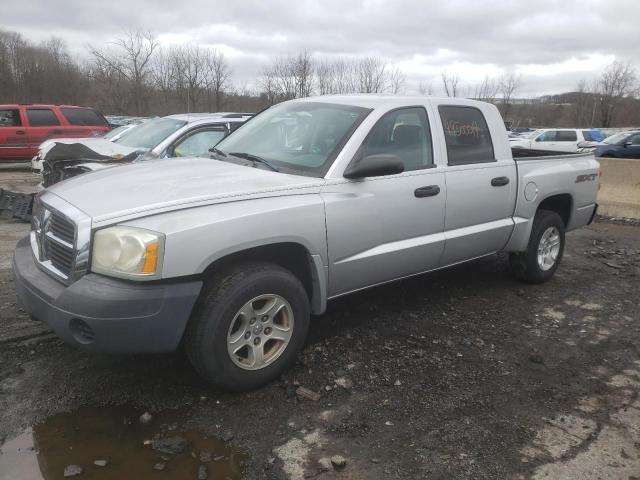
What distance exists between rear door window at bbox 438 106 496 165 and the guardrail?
618 centimetres

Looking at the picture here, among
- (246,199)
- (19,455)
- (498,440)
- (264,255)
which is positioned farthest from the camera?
(264,255)

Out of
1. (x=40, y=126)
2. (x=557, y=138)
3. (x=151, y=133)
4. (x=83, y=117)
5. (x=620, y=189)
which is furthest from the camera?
(x=557, y=138)

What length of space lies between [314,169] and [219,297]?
3.75 ft

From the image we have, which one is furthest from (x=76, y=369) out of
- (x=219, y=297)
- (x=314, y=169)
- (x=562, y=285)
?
(x=562, y=285)

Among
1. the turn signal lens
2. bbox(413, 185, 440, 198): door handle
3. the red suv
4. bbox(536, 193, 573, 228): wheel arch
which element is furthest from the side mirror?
the red suv

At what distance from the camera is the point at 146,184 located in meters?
3.18

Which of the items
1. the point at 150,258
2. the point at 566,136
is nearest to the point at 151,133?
the point at 150,258

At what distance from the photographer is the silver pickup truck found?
2.70 meters

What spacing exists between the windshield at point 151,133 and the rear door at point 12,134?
23.4 feet

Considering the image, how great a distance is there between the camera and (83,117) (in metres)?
14.3

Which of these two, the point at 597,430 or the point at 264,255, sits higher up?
the point at 264,255

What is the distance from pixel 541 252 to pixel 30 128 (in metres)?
13.4

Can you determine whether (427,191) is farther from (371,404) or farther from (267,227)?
(371,404)

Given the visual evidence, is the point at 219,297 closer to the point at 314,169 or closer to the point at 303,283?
the point at 303,283
